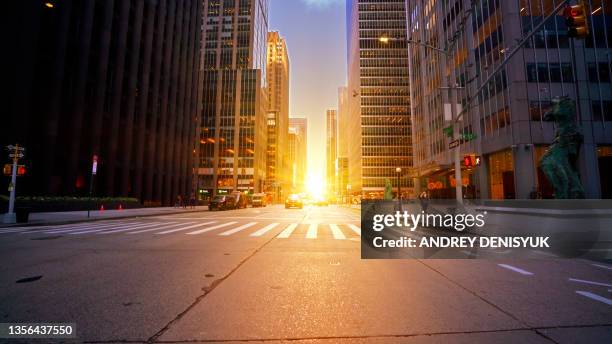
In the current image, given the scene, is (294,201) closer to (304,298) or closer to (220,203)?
(220,203)

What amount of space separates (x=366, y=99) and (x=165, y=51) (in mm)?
72099

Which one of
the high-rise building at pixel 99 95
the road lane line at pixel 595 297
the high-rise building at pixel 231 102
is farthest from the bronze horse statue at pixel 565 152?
the high-rise building at pixel 231 102

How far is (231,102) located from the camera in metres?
94.1

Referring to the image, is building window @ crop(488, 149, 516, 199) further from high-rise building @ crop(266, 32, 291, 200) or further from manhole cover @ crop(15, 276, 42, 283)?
high-rise building @ crop(266, 32, 291, 200)

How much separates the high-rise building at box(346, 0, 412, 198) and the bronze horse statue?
280 feet

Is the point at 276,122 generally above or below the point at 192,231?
above

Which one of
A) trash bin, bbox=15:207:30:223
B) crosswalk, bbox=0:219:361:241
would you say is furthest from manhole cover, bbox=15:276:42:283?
trash bin, bbox=15:207:30:223

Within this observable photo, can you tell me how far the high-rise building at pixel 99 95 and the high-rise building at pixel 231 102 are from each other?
37.3 meters

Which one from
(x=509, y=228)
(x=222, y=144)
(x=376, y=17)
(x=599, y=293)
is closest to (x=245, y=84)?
(x=222, y=144)

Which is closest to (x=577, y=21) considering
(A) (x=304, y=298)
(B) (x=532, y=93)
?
(A) (x=304, y=298)

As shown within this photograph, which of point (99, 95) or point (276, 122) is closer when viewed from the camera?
point (99, 95)

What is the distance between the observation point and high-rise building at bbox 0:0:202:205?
24594 millimetres

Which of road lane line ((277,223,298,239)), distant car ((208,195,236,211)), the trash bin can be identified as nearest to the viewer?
road lane line ((277,223,298,239))

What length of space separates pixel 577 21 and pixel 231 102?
94.3 m
